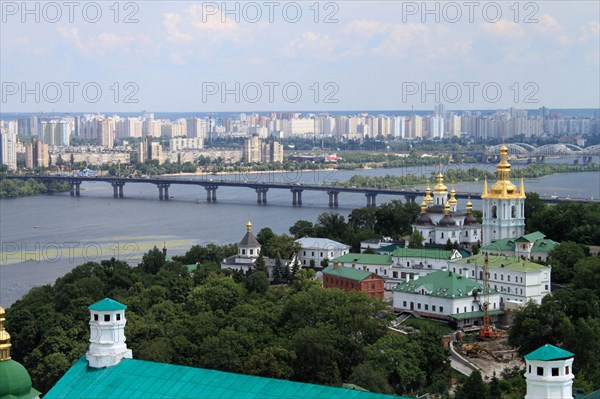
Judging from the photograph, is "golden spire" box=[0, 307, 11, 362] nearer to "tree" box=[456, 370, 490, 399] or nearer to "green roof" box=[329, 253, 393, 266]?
"tree" box=[456, 370, 490, 399]

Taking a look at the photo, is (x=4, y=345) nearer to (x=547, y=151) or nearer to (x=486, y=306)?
(x=486, y=306)

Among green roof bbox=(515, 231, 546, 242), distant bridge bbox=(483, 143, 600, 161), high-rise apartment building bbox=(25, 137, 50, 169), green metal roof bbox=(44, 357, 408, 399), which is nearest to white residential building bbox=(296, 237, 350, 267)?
green roof bbox=(515, 231, 546, 242)

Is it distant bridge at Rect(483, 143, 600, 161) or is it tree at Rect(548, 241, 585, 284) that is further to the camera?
distant bridge at Rect(483, 143, 600, 161)

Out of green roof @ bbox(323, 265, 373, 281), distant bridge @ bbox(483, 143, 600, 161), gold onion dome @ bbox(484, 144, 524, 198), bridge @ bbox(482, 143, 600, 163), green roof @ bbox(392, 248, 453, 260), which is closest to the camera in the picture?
green roof @ bbox(323, 265, 373, 281)

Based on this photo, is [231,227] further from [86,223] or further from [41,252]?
[41,252]

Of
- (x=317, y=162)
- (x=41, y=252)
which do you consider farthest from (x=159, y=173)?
(x=41, y=252)

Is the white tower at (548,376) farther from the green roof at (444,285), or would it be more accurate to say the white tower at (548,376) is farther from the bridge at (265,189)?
the bridge at (265,189)
